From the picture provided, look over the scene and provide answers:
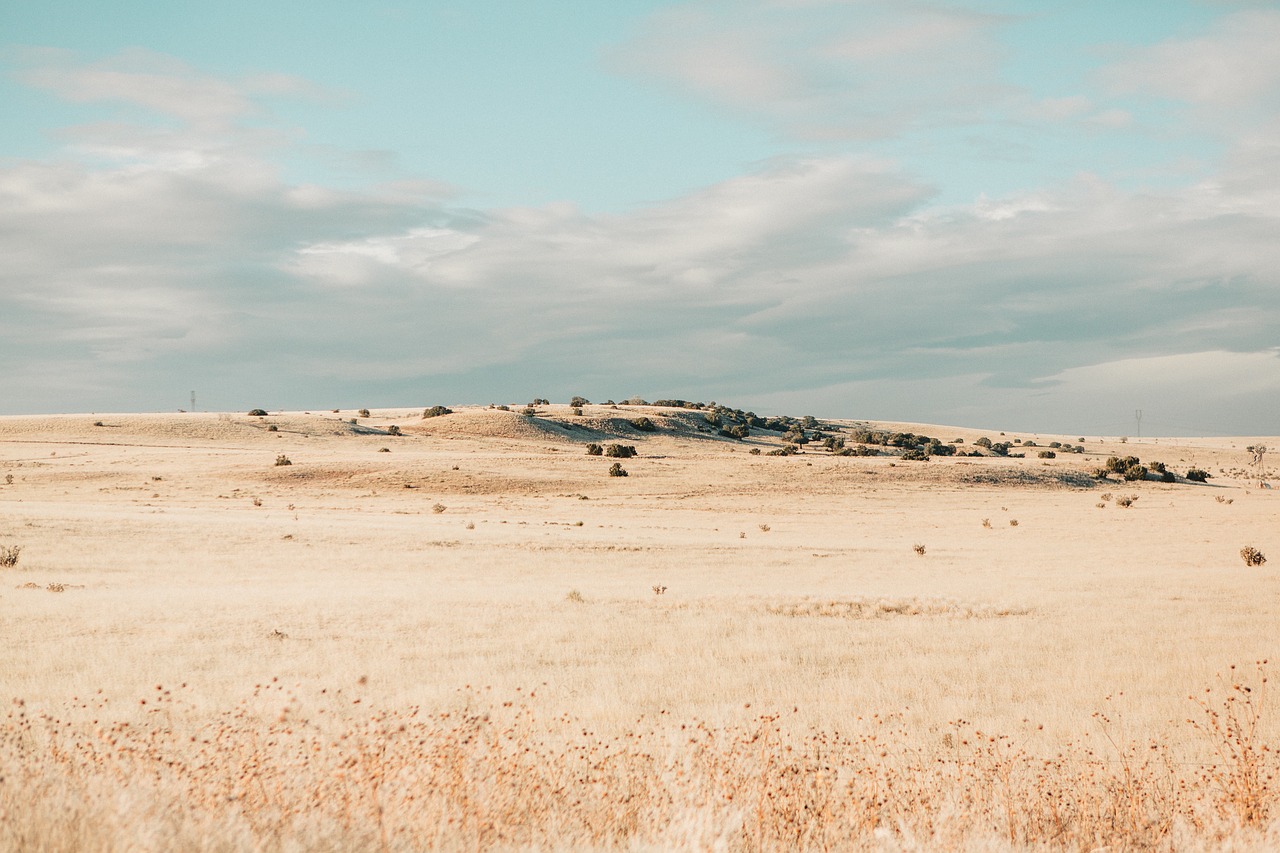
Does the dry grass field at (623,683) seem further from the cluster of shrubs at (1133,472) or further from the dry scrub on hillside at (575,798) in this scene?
the cluster of shrubs at (1133,472)

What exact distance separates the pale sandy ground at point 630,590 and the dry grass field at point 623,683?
0.47 ft

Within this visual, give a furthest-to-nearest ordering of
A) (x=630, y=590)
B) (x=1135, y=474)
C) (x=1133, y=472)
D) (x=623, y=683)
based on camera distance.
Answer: (x=1133, y=472) < (x=1135, y=474) < (x=630, y=590) < (x=623, y=683)

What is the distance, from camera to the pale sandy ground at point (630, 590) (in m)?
13.3

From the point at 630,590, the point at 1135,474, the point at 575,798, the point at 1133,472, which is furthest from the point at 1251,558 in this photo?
the point at 1133,472

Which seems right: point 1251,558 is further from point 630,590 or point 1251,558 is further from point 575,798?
point 575,798

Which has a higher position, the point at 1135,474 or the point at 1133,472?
the point at 1133,472

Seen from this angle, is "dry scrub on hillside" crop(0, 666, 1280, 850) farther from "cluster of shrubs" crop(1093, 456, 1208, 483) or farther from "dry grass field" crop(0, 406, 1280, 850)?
"cluster of shrubs" crop(1093, 456, 1208, 483)

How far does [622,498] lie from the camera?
5969cm

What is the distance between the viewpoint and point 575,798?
7773 mm

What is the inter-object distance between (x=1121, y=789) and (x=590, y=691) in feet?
23.5

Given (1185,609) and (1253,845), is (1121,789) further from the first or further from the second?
(1185,609)

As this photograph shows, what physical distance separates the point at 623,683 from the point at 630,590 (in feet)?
36.6

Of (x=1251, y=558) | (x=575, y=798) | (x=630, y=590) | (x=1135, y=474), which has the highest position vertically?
(x=1135, y=474)

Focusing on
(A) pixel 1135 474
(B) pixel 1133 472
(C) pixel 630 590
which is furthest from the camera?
(B) pixel 1133 472
